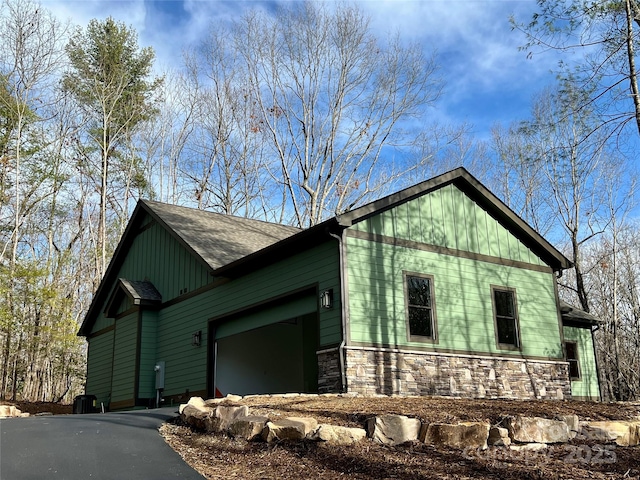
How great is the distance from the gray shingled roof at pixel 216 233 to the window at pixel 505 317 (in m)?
6.12

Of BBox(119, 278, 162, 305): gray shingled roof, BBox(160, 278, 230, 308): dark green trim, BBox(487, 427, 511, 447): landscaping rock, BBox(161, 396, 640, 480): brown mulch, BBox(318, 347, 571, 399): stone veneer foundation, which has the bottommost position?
BBox(161, 396, 640, 480): brown mulch

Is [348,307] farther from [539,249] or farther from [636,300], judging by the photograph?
[636,300]

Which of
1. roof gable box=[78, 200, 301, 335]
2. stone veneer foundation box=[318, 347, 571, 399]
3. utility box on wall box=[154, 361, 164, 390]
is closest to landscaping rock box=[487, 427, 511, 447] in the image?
stone veneer foundation box=[318, 347, 571, 399]

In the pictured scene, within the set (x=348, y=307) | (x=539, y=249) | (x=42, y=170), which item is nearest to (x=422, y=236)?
(x=348, y=307)

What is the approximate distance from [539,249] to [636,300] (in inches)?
611

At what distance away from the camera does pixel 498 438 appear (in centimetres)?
591

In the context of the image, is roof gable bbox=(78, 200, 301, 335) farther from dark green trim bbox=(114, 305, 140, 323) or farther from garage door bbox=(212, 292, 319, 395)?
dark green trim bbox=(114, 305, 140, 323)

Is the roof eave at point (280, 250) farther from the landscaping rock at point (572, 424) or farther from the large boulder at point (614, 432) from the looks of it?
the large boulder at point (614, 432)

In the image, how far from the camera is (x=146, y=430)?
7.85 m

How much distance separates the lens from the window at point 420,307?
11777 millimetres

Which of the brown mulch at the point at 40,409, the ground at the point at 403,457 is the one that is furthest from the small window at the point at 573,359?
the brown mulch at the point at 40,409

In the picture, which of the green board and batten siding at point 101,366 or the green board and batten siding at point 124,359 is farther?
the green board and batten siding at point 101,366

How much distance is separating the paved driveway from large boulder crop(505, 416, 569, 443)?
310cm

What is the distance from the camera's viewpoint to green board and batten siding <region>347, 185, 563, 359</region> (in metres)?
11.3
